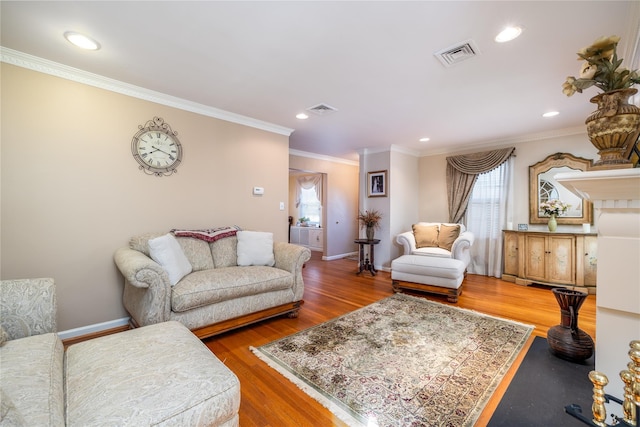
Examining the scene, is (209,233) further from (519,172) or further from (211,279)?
(519,172)

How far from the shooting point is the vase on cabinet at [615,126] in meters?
1.06

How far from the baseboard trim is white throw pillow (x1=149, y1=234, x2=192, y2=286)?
3.05ft

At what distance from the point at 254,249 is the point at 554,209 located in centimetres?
443

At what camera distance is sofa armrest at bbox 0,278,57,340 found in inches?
57.0

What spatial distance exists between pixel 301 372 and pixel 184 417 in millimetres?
→ 1095

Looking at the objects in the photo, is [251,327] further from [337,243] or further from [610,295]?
[337,243]

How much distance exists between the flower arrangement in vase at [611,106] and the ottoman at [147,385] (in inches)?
71.7

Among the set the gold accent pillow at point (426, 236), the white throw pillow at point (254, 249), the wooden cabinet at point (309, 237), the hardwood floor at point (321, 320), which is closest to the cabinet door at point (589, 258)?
the hardwood floor at point (321, 320)

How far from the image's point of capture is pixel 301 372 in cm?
192

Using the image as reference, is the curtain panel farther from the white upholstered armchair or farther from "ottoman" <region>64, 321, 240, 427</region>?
"ottoman" <region>64, 321, 240, 427</region>

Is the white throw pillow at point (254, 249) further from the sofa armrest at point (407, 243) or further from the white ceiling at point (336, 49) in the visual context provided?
the sofa armrest at point (407, 243)

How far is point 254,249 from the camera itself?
3.07 m

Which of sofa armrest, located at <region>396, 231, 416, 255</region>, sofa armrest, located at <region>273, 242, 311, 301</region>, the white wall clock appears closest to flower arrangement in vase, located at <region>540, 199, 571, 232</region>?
sofa armrest, located at <region>396, 231, 416, 255</region>

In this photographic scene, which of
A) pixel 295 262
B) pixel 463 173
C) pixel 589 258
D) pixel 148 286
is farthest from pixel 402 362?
pixel 463 173
